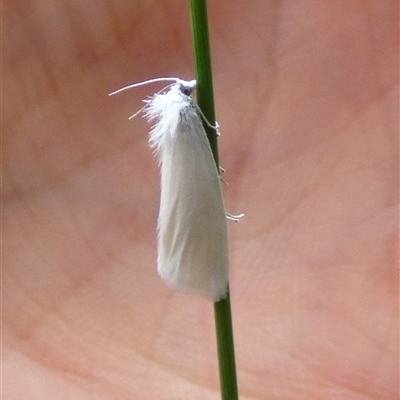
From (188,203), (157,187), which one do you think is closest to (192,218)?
(188,203)

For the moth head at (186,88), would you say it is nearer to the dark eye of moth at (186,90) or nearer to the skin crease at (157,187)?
the dark eye of moth at (186,90)

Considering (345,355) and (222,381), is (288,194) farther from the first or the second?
(222,381)

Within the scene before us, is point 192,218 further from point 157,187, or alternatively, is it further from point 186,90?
point 157,187

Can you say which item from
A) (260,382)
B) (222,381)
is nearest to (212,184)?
(222,381)

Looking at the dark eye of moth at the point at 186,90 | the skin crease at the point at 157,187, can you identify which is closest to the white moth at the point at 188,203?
the dark eye of moth at the point at 186,90

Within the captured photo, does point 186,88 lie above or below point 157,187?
below

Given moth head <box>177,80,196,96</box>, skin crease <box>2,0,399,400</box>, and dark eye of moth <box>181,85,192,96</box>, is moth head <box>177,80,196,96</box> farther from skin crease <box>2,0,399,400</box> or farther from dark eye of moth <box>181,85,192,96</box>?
skin crease <box>2,0,399,400</box>
